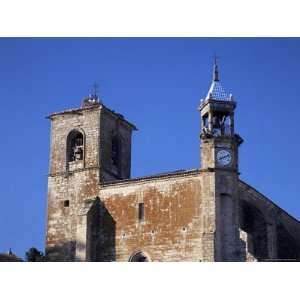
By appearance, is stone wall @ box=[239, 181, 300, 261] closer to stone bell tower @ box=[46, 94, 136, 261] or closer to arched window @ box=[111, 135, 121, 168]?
stone bell tower @ box=[46, 94, 136, 261]

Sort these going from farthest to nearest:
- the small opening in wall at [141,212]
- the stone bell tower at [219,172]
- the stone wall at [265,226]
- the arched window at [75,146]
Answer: the arched window at [75,146] < the stone wall at [265,226] < the small opening in wall at [141,212] < the stone bell tower at [219,172]

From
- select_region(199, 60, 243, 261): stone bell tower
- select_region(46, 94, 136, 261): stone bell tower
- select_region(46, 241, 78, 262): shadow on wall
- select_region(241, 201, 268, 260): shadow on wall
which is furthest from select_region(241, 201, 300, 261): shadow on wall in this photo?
select_region(46, 241, 78, 262): shadow on wall

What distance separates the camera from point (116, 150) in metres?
44.5

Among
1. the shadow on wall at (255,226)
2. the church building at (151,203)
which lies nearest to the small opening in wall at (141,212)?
the church building at (151,203)

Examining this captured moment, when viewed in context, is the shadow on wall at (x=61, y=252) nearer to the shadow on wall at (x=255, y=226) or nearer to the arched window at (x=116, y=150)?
the arched window at (x=116, y=150)

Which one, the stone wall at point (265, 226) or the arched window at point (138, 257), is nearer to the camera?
the arched window at point (138, 257)

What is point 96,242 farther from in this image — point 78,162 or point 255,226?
point 255,226

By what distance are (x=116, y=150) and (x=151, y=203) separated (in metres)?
5.89

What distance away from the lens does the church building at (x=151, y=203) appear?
3750cm

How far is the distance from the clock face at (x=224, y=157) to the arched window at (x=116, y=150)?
25.2 feet
